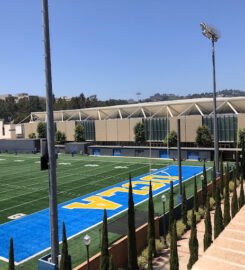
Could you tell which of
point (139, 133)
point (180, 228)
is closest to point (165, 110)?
point (139, 133)

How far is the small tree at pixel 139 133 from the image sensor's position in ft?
217

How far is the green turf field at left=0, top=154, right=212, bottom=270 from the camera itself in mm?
23292

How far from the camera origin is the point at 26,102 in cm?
17162

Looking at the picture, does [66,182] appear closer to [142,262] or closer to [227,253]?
[142,262]

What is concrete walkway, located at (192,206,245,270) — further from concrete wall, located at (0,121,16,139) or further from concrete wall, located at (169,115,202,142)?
concrete wall, located at (0,121,16,139)

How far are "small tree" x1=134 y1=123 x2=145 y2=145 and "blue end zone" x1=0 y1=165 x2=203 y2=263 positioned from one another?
26694 millimetres

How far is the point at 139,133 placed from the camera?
6612cm

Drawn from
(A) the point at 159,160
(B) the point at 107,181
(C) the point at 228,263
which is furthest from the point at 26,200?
(A) the point at 159,160

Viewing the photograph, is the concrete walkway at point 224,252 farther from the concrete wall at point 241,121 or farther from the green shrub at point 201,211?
the concrete wall at point 241,121

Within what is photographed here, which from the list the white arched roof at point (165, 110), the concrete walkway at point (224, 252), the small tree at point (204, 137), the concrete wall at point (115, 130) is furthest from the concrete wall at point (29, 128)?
the concrete walkway at point (224, 252)

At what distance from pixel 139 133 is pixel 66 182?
90.5 feet

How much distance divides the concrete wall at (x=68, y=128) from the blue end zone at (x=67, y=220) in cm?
4054

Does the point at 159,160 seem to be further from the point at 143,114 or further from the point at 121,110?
the point at 121,110

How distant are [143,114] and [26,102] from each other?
114282 mm
